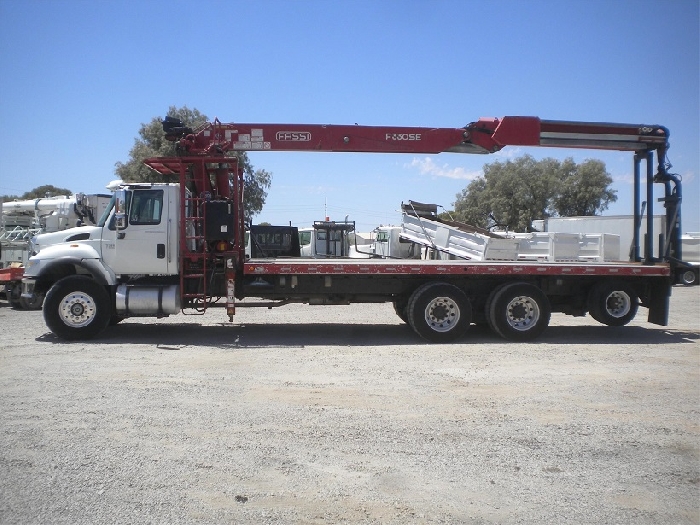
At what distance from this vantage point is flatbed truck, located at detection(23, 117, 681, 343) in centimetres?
1059

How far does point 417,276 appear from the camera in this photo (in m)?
11.0

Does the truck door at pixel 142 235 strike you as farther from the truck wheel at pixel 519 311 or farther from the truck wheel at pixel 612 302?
the truck wheel at pixel 612 302

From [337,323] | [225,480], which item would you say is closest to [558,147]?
[337,323]

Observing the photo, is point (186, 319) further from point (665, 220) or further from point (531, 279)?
point (665, 220)

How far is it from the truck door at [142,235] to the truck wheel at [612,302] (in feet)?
26.8

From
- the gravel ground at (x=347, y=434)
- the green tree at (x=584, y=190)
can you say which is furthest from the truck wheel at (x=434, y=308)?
the green tree at (x=584, y=190)

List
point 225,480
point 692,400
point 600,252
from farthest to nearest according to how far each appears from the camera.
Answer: point 600,252 → point 692,400 → point 225,480

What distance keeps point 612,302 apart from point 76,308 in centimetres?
1022

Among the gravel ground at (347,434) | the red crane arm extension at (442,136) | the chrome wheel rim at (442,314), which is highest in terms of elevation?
the red crane arm extension at (442,136)

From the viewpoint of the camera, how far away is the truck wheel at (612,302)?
1138cm

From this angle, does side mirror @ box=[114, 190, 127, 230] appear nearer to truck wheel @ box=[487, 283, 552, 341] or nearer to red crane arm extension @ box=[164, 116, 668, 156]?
red crane arm extension @ box=[164, 116, 668, 156]

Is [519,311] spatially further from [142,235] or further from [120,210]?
[120,210]

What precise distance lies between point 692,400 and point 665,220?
242 inches

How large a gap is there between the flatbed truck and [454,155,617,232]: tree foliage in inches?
1353
